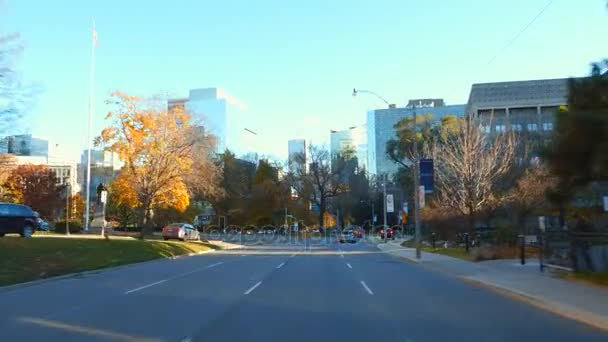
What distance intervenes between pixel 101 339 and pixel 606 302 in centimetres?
1056

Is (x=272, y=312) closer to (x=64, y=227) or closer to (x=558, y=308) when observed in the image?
(x=558, y=308)

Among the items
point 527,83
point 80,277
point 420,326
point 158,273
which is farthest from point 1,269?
point 527,83

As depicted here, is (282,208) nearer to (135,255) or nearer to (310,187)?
(310,187)

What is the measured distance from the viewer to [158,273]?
23.3m

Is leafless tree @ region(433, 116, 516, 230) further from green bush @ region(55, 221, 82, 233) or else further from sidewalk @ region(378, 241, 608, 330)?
green bush @ region(55, 221, 82, 233)

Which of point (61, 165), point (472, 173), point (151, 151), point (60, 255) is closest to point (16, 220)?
point (60, 255)

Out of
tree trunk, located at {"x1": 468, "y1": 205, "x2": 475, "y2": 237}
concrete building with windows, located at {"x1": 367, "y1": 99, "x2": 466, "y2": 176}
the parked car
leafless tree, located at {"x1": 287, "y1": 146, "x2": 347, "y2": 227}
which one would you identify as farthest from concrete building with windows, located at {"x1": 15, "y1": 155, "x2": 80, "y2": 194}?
tree trunk, located at {"x1": 468, "y1": 205, "x2": 475, "y2": 237}

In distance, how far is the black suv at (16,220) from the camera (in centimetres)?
2978

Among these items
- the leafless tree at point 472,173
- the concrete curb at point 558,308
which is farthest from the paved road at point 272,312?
the leafless tree at point 472,173

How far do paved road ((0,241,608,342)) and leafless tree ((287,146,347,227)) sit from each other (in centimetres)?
7122

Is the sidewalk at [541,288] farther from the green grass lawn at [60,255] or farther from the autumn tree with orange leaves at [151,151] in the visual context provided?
the autumn tree with orange leaves at [151,151]

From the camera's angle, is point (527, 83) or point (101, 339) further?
point (527, 83)

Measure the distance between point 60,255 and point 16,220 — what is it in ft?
20.8

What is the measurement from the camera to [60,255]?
2561cm
